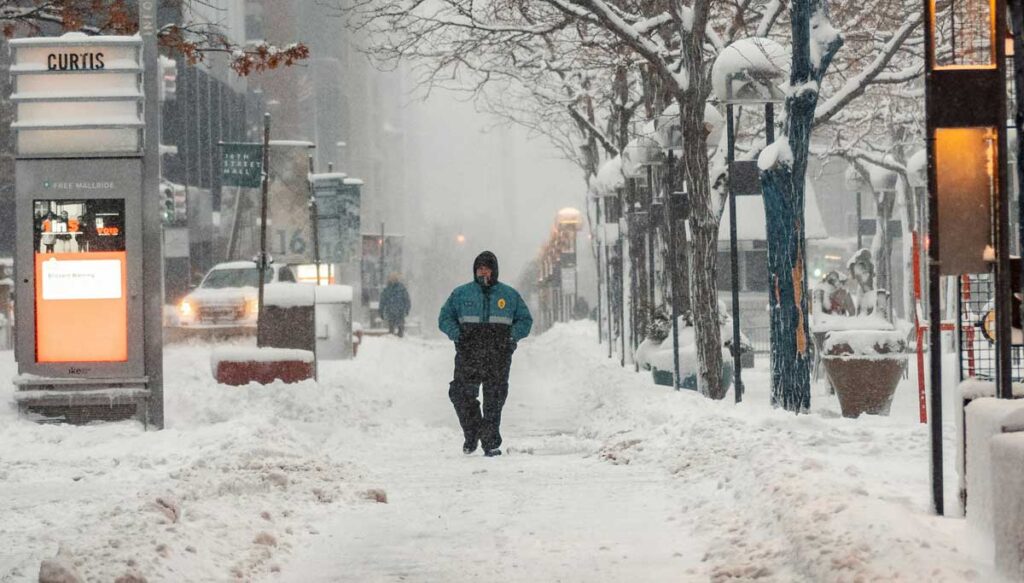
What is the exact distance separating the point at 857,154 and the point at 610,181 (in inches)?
264

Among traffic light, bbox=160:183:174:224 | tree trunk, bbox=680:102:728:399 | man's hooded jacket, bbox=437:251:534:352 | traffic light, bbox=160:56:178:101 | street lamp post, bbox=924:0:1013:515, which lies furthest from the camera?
traffic light, bbox=160:183:174:224

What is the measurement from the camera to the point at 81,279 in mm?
15992

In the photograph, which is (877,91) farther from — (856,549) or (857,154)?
(856,549)

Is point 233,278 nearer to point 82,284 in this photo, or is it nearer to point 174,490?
point 82,284

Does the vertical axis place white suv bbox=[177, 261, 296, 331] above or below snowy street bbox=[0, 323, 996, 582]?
above

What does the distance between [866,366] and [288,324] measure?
9349mm

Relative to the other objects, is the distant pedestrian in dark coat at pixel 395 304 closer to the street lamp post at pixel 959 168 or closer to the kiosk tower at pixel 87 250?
the kiosk tower at pixel 87 250

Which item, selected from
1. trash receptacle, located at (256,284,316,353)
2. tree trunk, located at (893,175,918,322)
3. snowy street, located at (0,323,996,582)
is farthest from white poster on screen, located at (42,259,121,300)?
tree trunk, located at (893,175,918,322)

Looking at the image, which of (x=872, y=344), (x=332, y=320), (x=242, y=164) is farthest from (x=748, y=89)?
(x=332, y=320)

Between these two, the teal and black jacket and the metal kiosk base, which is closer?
the teal and black jacket

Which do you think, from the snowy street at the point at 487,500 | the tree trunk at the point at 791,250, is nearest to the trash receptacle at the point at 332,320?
the snowy street at the point at 487,500

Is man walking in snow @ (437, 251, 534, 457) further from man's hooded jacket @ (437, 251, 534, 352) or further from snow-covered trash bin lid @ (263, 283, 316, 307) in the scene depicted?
snow-covered trash bin lid @ (263, 283, 316, 307)

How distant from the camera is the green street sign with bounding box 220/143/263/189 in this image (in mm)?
27797

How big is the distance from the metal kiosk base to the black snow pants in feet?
12.0
